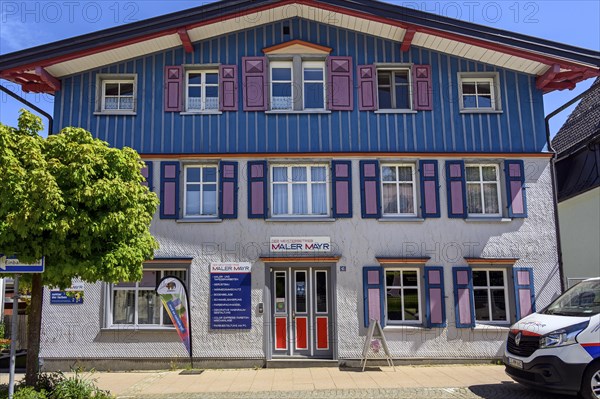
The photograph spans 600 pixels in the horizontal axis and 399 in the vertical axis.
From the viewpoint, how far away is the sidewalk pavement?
9.73 metres

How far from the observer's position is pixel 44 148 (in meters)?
8.63

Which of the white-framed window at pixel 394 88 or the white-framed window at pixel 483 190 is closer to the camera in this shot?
the white-framed window at pixel 483 190

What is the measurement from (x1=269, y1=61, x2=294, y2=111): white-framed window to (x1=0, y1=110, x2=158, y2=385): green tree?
5602 mm

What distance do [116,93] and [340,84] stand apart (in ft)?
18.7

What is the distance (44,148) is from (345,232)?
7.08 metres

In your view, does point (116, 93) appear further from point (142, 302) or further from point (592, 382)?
point (592, 382)

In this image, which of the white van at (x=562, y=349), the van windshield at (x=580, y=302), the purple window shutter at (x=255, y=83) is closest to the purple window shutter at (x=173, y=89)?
the purple window shutter at (x=255, y=83)

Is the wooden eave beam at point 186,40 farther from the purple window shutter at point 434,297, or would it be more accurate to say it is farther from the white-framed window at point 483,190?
the purple window shutter at point 434,297

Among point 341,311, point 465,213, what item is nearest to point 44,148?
point 341,311

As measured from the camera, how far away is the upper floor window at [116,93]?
1405 centimetres

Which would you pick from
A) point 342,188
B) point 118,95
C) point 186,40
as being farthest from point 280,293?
point 186,40

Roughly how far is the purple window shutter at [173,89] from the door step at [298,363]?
21.4 feet

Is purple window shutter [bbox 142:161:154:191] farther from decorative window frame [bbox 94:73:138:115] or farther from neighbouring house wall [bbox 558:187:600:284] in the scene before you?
neighbouring house wall [bbox 558:187:600:284]

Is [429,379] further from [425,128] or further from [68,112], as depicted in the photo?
[68,112]
